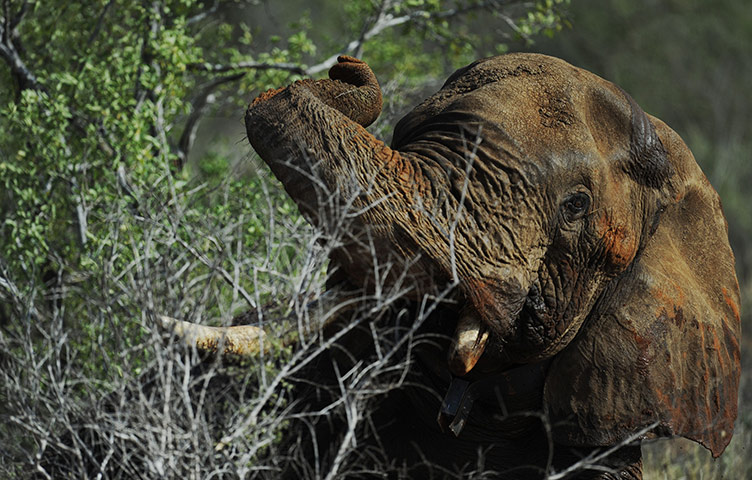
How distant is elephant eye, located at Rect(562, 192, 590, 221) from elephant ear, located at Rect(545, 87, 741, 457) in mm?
221

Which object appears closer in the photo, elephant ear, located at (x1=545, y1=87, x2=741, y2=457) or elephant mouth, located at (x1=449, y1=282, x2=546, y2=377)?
elephant mouth, located at (x1=449, y1=282, x2=546, y2=377)

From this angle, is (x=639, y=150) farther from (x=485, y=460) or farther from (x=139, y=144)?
(x=139, y=144)

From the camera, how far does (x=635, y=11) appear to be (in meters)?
16.1

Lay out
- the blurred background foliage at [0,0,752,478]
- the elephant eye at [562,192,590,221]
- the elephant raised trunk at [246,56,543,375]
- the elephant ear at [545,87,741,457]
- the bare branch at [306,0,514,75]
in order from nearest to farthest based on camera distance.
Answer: the elephant raised trunk at [246,56,543,375] → the elephant eye at [562,192,590,221] → the elephant ear at [545,87,741,457] → the blurred background foliage at [0,0,752,478] → the bare branch at [306,0,514,75]

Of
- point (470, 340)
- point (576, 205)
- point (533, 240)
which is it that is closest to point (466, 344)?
point (470, 340)

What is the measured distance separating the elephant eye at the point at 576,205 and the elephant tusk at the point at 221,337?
0.88 metres

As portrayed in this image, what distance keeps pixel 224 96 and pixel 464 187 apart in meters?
3.89

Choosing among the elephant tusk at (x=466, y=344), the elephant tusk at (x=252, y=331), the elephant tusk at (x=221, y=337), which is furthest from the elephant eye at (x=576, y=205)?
the elephant tusk at (x=221, y=337)

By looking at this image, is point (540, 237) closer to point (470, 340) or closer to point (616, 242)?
point (616, 242)

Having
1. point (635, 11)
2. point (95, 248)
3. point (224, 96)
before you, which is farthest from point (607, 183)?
point (635, 11)

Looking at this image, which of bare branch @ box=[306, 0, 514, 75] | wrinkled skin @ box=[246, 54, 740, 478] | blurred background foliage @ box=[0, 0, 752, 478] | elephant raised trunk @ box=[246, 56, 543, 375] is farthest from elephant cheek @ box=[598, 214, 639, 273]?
bare branch @ box=[306, 0, 514, 75]

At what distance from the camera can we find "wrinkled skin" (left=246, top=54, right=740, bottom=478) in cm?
283

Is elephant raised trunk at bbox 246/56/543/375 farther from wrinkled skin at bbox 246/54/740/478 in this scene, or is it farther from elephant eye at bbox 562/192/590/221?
elephant eye at bbox 562/192/590/221

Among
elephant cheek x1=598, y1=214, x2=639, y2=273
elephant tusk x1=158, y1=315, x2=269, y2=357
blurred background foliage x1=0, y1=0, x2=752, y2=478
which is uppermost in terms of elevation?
elephant cheek x1=598, y1=214, x2=639, y2=273
